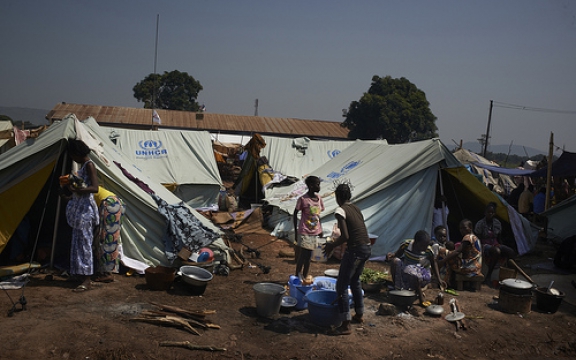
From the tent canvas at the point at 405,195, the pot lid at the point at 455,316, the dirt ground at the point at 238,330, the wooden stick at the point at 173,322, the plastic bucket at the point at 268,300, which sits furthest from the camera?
the tent canvas at the point at 405,195

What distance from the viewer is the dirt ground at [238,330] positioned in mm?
4227

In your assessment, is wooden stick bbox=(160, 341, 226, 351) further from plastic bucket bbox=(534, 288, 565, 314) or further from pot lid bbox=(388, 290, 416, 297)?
plastic bucket bbox=(534, 288, 565, 314)

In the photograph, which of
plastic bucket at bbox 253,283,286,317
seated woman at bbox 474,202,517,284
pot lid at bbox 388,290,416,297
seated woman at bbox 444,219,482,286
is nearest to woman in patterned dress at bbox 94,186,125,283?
plastic bucket at bbox 253,283,286,317

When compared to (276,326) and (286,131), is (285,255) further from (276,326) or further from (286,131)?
(286,131)

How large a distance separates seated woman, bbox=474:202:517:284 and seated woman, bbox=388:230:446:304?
1.82 metres

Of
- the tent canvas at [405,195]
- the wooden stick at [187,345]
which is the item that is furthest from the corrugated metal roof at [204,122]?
the wooden stick at [187,345]

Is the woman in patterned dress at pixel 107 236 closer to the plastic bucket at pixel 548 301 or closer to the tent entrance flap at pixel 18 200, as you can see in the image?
the tent entrance flap at pixel 18 200

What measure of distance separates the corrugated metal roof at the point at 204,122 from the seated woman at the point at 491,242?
90.5 feet

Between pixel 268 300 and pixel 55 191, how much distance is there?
3929 millimetres

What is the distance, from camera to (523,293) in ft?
19.6

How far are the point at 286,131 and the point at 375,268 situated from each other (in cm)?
2889

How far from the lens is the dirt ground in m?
4.23

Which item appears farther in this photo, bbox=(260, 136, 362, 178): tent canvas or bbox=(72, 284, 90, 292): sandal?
bbox=(260, 136, 362, 178): tent canvas

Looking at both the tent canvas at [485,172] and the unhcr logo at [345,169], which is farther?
the tent canvas at [485,172]
